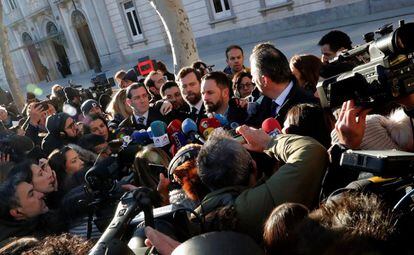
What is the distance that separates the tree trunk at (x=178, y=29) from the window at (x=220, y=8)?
9843mm

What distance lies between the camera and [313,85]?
3318 millimetres

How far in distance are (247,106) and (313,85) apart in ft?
2.36

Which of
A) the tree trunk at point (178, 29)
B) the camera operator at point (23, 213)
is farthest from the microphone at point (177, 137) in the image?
the tree trunk at point (178, 29)

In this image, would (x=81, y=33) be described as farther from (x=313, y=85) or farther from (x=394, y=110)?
(x=394, y=110)

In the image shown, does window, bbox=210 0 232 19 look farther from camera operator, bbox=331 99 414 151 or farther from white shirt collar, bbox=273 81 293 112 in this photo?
camera operator, bbox=331 99 414 151

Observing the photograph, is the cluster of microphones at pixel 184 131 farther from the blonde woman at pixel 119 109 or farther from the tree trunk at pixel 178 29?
the tree trunk at pixel 178 29

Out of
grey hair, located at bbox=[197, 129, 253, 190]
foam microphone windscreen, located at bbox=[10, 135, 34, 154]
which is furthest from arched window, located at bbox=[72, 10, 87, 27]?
grey hair, located at bbox=[197, 129, 253, 190]

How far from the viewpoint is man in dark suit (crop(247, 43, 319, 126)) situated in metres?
2.47

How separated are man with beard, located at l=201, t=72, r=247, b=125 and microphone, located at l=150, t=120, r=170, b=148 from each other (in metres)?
0.53

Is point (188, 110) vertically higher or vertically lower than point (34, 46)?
lower

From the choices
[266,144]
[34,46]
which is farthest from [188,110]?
[34,46]

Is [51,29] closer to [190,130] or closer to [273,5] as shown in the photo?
[273,5]

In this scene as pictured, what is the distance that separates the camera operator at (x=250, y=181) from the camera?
148 cm

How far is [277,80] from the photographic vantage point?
2.49 meters
